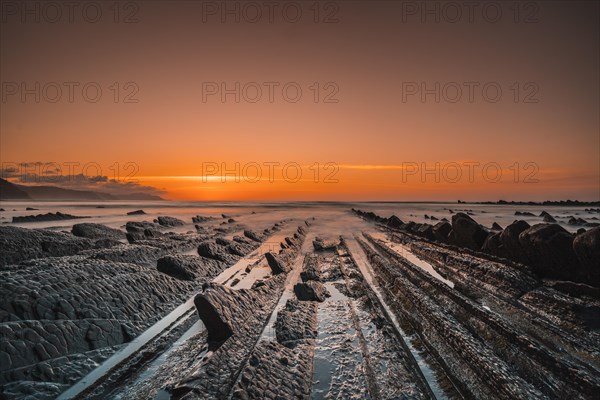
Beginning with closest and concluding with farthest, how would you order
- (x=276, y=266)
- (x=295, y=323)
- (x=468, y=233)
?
1. (x=295, y=323)
2. (x=276, y=266)
3. (x=468, y=233)

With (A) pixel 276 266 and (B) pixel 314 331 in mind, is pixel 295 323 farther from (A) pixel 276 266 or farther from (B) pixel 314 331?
(A) pixel 276 266

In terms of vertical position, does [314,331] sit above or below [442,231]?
below

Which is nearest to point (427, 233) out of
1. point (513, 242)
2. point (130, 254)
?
point (513, 242)

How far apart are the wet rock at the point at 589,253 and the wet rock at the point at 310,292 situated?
4722mm

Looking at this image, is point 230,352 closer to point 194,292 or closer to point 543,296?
point 194,292

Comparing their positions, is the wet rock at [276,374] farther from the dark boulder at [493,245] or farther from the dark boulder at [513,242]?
the dark boulder at [493,245]

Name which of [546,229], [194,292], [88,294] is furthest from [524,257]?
[88,294]

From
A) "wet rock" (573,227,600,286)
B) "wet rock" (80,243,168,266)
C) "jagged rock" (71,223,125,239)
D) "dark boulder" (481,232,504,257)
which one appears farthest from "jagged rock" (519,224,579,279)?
"jagged rock" (71,223,125,239)

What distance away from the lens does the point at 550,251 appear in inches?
261

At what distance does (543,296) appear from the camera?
560 cm

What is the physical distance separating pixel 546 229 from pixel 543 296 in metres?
2.04

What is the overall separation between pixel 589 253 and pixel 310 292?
5.01 meters

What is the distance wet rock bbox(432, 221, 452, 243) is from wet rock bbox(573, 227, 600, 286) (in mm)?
6779

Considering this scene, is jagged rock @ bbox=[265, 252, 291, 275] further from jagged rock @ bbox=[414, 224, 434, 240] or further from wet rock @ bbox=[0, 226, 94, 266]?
jagged rock @ bbox=[414, 224, 434, 240]
